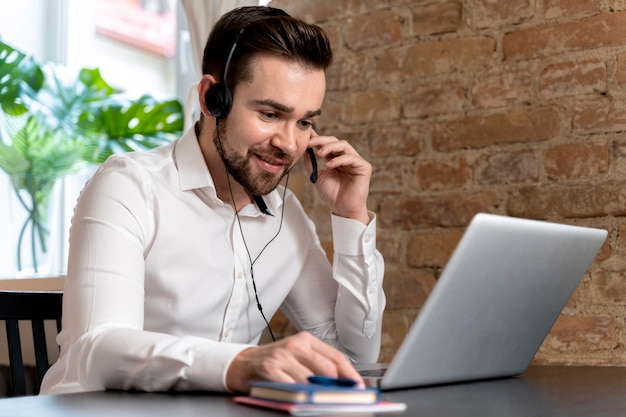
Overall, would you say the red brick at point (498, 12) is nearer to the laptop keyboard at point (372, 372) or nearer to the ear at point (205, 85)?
the ear at point (205, 85)

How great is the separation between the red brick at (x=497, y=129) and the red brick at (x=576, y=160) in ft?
0.19

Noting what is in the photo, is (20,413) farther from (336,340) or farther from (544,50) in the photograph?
(544,50)

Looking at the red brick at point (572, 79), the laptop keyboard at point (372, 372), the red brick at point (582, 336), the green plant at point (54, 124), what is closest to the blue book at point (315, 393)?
the laptop keyboard at point (372, 372)

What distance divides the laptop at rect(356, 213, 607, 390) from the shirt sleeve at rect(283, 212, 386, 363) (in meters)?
0.48

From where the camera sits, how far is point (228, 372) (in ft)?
3.67

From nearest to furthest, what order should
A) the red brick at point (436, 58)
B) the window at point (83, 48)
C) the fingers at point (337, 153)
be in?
the fingers at point (337, 153), the red brick at point (436, 58), the window at point (83, 48)

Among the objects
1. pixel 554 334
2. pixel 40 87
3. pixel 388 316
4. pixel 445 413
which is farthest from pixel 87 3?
pixel 445 413

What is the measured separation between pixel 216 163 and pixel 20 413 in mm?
974

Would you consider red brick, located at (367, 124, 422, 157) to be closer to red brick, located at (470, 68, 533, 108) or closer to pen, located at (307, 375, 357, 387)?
red brick, located at (470, 68, 533, 108)

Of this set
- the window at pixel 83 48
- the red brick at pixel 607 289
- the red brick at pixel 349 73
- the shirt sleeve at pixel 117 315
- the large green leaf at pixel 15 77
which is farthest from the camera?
the window at pixel 83 48

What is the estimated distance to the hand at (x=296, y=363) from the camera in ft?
3.40

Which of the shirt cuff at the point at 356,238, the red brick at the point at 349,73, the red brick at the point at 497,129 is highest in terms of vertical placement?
the red brick at the point at 349,73

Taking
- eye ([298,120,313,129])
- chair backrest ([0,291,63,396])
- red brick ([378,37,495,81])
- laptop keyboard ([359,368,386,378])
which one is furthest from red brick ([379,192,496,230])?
chair backrest ([0,291,63,396])

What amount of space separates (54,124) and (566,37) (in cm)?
185
